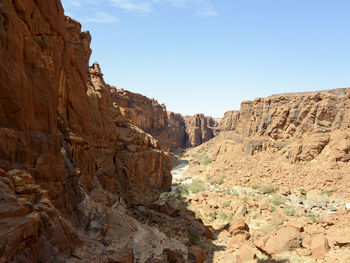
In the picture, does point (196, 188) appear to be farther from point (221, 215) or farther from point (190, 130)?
point (190, 130)

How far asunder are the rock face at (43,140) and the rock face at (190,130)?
57.1 metres

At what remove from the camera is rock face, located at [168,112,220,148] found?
74.9 metres

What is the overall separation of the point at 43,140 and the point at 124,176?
12.2 m

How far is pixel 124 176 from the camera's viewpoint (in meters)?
20.1

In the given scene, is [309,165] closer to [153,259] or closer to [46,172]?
[153,259]

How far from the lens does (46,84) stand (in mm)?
8648

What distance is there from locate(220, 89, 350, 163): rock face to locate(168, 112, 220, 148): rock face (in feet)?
127

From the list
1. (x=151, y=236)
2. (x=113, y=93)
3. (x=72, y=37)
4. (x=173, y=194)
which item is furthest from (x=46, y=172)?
(x=113, y=93)

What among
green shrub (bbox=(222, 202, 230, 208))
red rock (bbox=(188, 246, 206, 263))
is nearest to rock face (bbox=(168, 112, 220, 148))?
green shrub (bbox=(222, 202, 230, 208))

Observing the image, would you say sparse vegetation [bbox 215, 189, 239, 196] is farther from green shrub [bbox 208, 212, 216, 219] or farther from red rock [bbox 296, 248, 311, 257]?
red rock [bbox 296, 248, 311, 257]

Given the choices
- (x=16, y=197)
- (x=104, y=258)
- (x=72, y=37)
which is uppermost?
(x=72, y=37)

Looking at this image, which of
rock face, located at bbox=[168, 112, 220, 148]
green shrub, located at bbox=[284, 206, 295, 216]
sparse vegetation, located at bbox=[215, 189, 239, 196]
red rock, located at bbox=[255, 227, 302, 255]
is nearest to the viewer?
red rock, located at bbox=[255, 227, 302, 255]

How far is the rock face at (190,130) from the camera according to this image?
74.9 m

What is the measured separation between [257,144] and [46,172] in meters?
27.5
